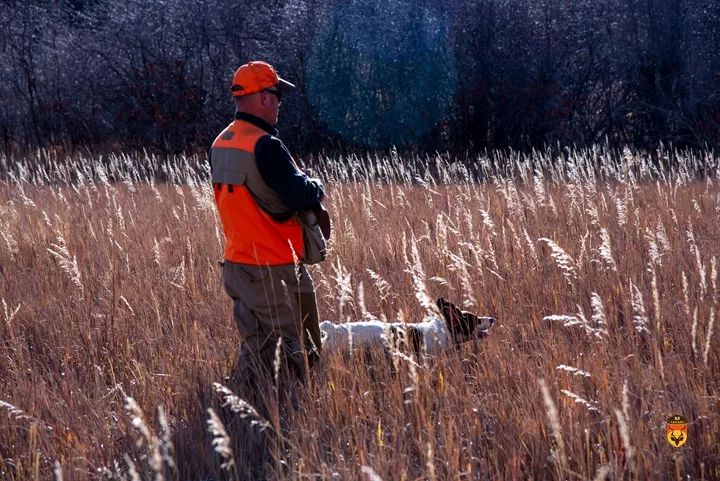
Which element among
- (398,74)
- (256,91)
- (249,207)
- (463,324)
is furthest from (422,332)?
(398,74)

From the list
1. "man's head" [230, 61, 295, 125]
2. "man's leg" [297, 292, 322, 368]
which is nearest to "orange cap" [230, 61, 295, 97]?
"man's head" [230, 61, 295, 125]

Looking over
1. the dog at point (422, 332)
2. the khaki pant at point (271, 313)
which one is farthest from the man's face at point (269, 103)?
the dog at point (422, 332)

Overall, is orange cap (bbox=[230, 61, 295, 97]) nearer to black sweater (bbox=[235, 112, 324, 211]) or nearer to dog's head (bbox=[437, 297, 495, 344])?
black sweater (bbox=[235, 112, 324, 211])

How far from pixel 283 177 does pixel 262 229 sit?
29cm

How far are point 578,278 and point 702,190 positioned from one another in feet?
14.6

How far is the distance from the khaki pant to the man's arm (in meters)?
0.33

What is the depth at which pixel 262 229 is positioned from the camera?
4.36m

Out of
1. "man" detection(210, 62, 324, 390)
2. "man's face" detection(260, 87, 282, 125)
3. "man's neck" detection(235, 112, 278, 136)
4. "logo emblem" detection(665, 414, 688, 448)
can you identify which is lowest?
"logo emblem" detection(665, 414, 688, 448)

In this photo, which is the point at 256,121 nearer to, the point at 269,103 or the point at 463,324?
the point at 269,103

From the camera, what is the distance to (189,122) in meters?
20.1

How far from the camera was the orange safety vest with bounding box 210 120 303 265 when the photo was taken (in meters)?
4.30

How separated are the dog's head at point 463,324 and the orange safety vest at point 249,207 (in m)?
0.81

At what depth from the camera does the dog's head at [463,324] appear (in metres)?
4.52

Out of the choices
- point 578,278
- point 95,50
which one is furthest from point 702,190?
point 95,50
